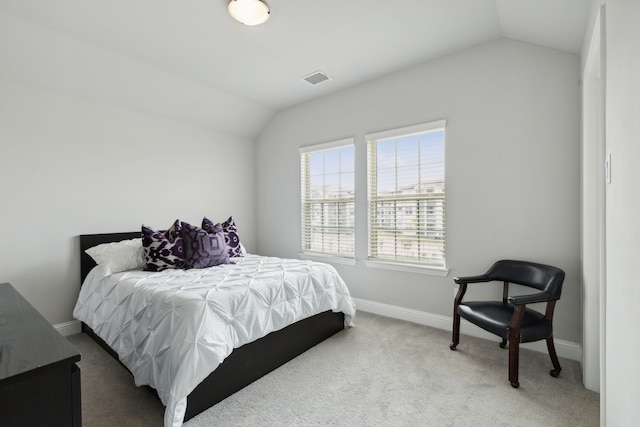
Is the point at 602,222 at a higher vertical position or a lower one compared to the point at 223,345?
higher

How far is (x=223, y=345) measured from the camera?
189 centimetres

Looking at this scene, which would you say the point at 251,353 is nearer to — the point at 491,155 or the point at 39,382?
the point at 39,382

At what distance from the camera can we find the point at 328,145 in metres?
4.00

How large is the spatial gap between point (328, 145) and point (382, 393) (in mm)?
2882

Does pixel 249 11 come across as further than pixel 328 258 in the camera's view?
No

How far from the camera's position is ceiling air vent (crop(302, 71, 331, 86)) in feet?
11.3

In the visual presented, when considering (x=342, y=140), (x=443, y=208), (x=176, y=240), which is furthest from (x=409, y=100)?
(x=176, y=240)

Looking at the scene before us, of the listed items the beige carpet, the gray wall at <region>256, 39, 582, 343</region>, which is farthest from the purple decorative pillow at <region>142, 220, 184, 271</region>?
the gray wall at <region>256, 39, 582, 343</region>

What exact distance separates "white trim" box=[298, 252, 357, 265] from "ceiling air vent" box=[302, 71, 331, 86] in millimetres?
2194

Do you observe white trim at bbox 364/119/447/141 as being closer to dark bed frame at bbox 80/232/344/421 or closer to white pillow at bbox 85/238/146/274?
dark bed frame at bbox 80/232/344/421

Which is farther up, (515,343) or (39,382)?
(39,382)

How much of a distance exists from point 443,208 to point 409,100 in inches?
48.7

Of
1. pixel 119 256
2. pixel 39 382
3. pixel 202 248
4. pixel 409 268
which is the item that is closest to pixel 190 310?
pixel 39 382

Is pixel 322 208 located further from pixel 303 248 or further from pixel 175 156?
pixel 175 156
